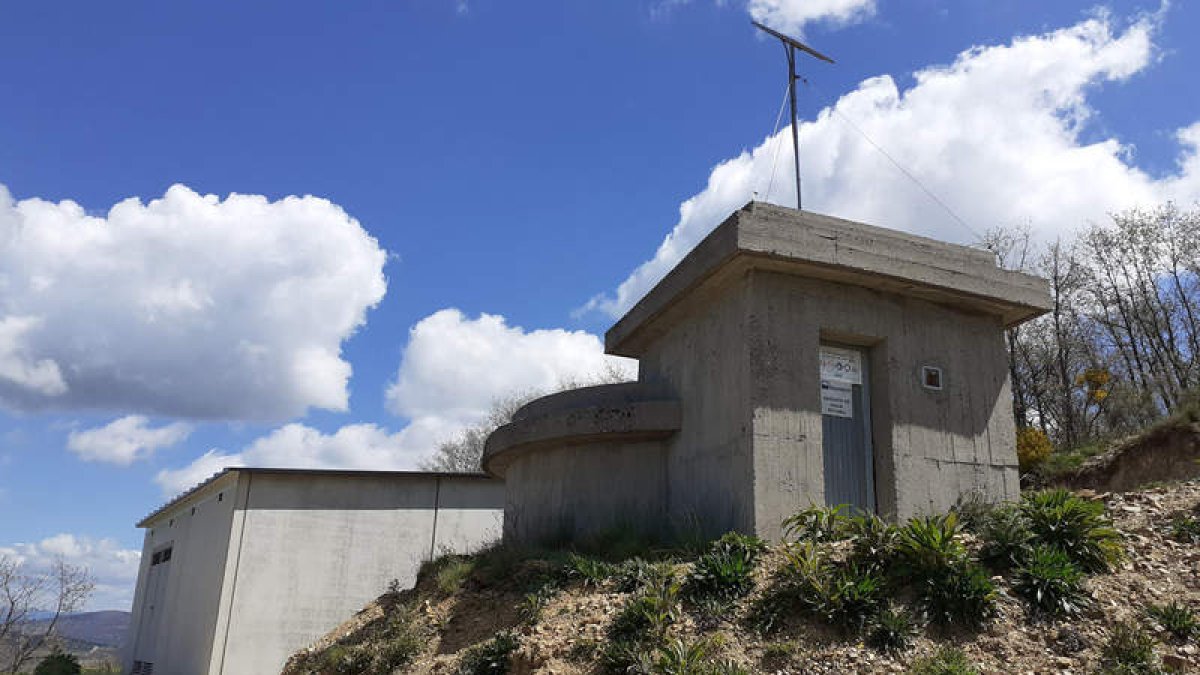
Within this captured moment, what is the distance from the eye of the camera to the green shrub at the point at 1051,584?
7121 mm

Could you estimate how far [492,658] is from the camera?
7.76 metres

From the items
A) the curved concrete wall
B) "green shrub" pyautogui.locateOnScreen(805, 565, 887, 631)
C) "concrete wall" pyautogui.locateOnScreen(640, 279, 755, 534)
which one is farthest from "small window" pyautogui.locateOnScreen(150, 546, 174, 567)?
"green shrub" pyautogui.locateOnScreen(805, 565, 887, 631)

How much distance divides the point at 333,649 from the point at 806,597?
239 inches

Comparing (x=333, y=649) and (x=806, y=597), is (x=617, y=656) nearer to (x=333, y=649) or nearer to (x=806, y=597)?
(x=806, y=597)

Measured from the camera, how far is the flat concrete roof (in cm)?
956

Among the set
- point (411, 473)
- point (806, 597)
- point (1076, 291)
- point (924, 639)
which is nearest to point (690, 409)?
point (806, 597)

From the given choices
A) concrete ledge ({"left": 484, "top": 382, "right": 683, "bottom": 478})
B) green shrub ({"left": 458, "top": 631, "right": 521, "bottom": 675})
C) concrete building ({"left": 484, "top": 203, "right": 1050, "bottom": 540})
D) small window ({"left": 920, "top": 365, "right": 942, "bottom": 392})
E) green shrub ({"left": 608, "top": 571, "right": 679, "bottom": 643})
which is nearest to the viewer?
green shrub ({"left": 608, "top": 571, "right": 679, "bottom": 643})

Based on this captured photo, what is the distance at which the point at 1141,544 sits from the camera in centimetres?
811

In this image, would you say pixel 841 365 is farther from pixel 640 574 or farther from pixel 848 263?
pixel 640 574

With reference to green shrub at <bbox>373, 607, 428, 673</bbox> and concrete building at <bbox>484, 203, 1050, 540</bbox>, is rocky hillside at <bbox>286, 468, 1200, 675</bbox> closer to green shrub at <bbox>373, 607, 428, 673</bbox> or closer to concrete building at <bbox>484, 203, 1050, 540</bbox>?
green shrub at <bbox>373, 607, 428, 673</bbox>

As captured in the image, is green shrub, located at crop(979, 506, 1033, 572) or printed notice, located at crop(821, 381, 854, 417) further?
printed notice, located at crop(821, 381, 854, 417)

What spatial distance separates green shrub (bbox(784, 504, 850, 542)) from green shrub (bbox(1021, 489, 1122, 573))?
167 cm

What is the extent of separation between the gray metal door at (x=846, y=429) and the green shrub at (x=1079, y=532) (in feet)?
6.52

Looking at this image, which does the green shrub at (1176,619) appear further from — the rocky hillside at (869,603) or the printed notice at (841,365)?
the printed notice at (841,365)
